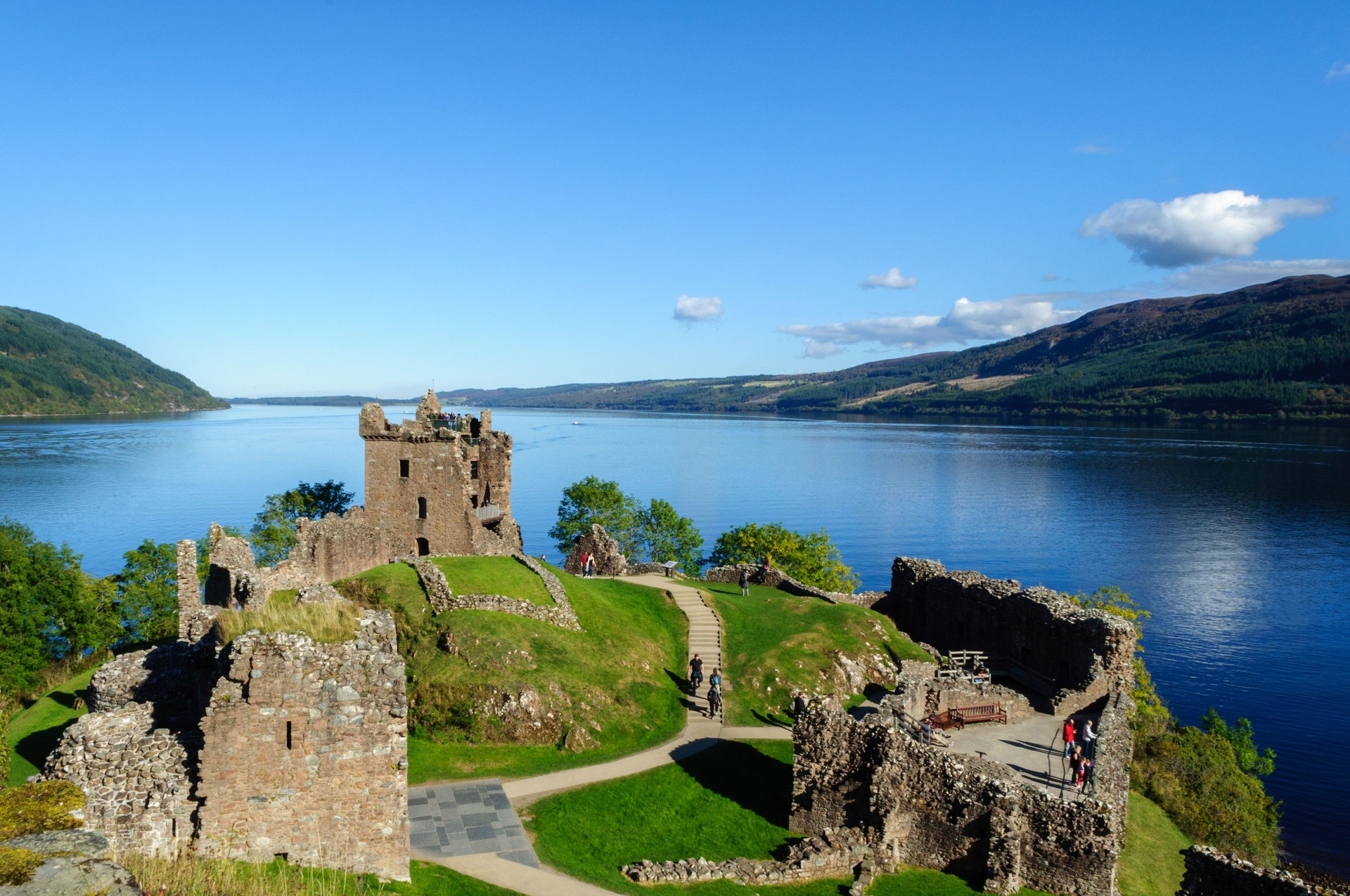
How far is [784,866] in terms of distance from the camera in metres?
20.2

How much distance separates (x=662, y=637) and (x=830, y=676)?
6674mm

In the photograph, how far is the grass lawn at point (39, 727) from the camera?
21469 mm

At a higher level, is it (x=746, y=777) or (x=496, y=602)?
(x=496, y=602)

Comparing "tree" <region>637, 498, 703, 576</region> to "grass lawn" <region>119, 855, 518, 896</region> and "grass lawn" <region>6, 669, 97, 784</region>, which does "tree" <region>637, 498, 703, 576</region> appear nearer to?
"grass lawn" <region>6, 669, 97, 784</region>

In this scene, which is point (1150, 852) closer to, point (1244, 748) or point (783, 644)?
point (783, 644)

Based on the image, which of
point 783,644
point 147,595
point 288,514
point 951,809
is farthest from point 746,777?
point 288,514

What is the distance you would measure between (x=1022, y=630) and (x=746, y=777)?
47.3 feet

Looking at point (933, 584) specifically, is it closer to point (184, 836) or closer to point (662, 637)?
point (662, 637)

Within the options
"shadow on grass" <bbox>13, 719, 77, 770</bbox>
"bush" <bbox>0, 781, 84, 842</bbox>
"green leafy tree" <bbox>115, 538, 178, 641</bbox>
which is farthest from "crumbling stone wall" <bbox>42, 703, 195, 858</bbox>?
"green leafy tree" <bbox>115, 538, 178, 641</bbox>

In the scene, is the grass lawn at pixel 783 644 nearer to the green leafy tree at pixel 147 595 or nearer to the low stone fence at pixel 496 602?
the low stone fence at pixel 496 602

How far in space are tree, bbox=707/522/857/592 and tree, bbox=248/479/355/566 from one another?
29.0m

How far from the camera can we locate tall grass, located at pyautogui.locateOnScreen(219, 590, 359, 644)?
1512cm

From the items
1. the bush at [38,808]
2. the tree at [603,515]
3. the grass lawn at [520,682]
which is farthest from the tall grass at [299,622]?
→ the tree at [603,515]

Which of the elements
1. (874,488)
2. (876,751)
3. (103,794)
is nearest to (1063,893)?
(876,751)
